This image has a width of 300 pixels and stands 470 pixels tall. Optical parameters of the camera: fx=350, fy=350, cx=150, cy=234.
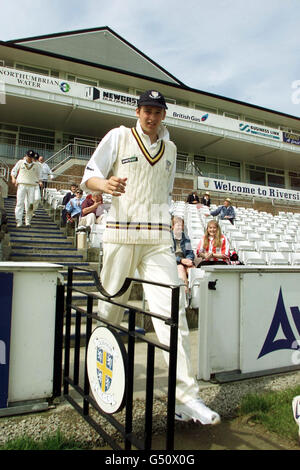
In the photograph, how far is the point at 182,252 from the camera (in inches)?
218

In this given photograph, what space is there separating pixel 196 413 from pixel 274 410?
81 centimetres

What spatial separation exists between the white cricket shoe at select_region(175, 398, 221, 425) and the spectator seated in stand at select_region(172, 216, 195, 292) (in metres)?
3.05

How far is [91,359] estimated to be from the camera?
2102 millimetres

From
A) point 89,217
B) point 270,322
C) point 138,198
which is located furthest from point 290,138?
point 138,198

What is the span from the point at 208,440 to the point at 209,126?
22434 millimetres

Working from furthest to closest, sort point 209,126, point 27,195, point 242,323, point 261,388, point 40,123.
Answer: point 209,126 → point 40,123 → point 27,195 → point 242,323 → point 261,388

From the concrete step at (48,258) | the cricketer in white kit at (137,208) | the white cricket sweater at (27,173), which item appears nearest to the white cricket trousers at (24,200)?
the white cricket sweater at (27,173)

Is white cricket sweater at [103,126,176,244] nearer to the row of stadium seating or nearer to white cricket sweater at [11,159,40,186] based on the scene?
the row of stadium seating

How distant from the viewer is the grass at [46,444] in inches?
76.5

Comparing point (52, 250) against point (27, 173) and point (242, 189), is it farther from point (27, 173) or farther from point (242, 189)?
point (242, 189)

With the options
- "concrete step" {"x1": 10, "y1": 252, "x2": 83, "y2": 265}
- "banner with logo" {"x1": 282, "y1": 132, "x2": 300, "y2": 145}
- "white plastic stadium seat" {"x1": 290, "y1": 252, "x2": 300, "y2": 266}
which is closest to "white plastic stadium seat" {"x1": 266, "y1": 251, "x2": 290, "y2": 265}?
"white plastic stadium seat" {"x1": 290, "y1": 252, "x2": 300, "y2": 266}

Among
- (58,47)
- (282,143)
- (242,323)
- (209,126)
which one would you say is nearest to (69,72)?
(58,47)

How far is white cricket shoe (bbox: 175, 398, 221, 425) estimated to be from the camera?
2.01 metres
